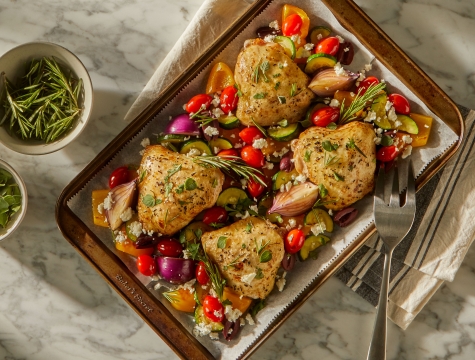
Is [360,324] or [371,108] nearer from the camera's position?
[371,108]

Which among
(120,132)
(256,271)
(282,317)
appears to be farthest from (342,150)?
(120,132)

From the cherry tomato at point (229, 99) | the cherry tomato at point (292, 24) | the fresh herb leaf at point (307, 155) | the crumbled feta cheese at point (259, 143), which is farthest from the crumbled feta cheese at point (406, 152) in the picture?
the cherry tomato at point (229, 99)

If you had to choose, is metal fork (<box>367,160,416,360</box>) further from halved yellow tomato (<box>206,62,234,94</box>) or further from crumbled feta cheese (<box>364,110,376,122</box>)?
halved yellow tomato (<box>206,62,234,94</box>)

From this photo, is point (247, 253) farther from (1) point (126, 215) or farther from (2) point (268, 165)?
(1) point (126, 215)

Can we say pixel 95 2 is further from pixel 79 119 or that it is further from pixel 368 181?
pixel 368 181

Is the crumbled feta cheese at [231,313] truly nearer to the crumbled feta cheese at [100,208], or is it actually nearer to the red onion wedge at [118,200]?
the red onion wedge at [118,200]
